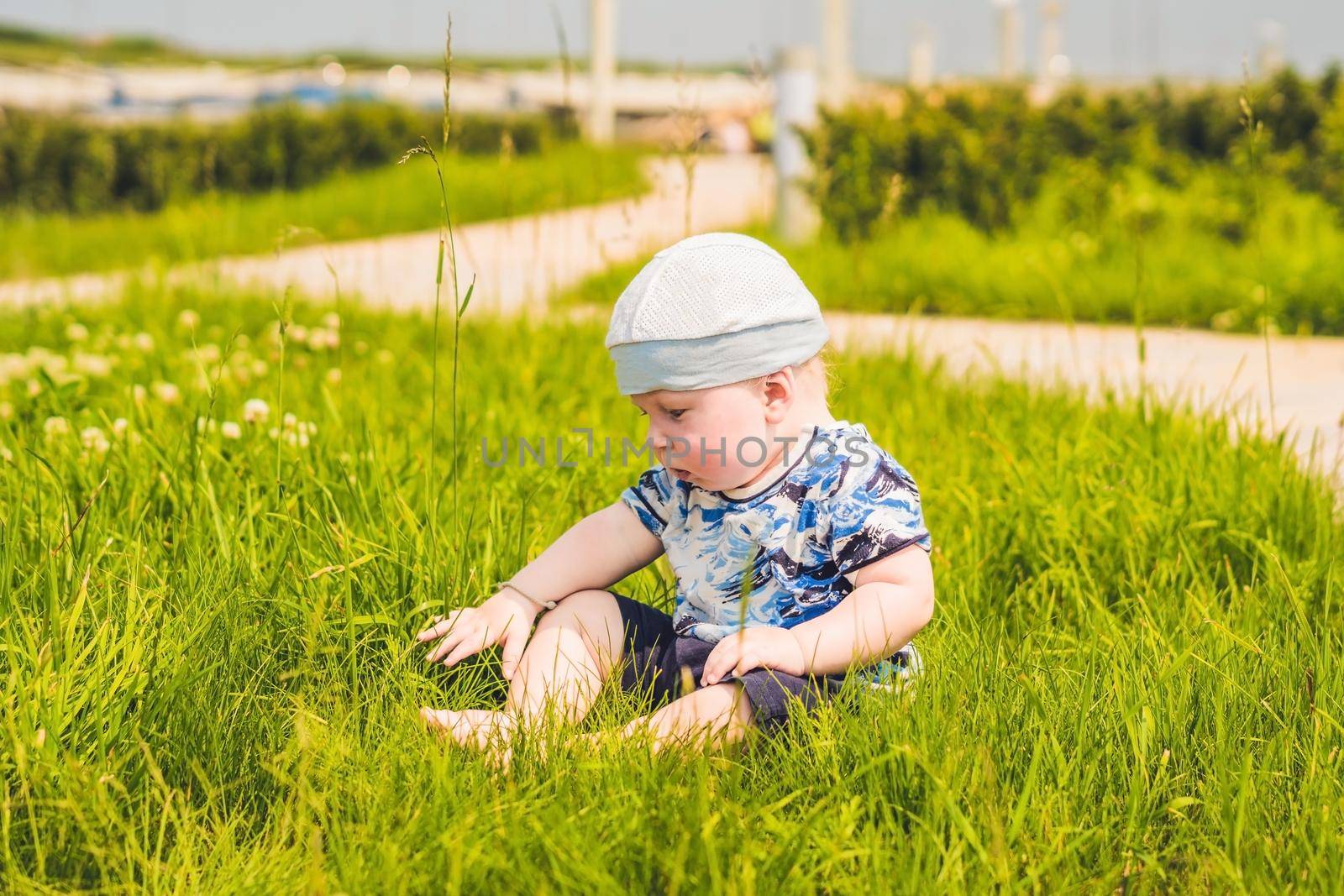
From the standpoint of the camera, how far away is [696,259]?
6.57 feet

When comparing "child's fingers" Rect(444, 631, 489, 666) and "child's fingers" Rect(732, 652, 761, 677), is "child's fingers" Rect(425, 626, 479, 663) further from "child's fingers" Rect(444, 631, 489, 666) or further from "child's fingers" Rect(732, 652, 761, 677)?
"child's fingers" Rect(732, 652, 761, 677)

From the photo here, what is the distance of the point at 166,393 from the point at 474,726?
1937 mm

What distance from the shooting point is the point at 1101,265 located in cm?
A: 616

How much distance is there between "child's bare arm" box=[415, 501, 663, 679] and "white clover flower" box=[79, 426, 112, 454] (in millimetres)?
1108

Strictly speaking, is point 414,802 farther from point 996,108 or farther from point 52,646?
point 996,108

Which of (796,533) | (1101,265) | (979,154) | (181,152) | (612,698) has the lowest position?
(612,698)

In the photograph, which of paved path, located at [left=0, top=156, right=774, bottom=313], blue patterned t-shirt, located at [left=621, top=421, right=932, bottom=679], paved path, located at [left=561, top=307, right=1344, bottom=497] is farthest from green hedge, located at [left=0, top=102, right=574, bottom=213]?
blue patterned t-shirt, located at [left=621, top=421, right=932, bottom=679]

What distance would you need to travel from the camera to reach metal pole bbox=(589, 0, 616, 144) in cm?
1413

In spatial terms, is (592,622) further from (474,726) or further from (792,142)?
(792,142)

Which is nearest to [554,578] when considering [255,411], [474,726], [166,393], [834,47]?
[474,726]

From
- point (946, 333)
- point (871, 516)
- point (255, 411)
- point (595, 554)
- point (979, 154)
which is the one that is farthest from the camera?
point (979, 154)

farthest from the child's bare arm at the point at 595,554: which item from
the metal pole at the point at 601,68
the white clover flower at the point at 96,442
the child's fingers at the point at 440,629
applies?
the metal pole at the point at 601,68

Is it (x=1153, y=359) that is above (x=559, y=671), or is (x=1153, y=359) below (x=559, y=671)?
above

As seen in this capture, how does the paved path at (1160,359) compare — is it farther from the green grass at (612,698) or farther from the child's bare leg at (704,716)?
the child's bare leg at (704,716)
